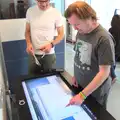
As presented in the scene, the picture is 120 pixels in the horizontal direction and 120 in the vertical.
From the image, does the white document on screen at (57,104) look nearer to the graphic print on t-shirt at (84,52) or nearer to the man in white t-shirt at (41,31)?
the graphic print on t-shirt at (84,52)

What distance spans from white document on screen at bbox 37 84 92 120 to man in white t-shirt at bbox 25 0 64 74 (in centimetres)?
79

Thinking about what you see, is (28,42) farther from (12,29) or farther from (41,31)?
(12,29)

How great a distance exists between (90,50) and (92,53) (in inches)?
1.0

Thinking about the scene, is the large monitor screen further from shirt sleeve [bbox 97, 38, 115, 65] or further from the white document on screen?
shirt sleeve [bbox 97, 38, 115, 65]

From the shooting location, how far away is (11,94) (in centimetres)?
111

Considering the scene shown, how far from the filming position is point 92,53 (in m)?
1.27

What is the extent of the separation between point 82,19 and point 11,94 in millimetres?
623

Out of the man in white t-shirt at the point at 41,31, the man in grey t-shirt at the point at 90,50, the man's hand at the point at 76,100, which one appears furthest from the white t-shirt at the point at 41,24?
the man's hand at the point at 76,100

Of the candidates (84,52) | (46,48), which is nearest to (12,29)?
(46,48)

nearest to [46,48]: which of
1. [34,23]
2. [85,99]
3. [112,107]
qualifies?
[34,23]

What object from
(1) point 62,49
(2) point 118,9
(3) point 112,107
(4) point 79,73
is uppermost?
(2) point 118,9

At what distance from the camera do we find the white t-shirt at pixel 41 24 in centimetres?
201

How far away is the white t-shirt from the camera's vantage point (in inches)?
79.0

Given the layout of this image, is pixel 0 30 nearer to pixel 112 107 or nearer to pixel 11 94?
pixel 11 94
